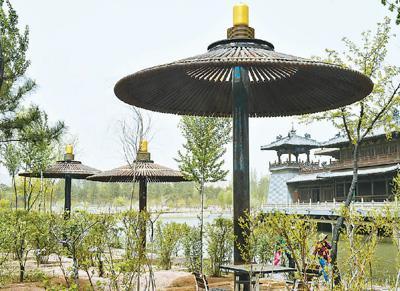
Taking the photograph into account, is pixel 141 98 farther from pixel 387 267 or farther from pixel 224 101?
pixel 387 267

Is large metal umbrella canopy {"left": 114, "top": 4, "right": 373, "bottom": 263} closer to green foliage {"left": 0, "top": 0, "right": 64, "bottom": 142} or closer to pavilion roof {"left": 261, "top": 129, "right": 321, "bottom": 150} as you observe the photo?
green foliage {"left": 0, "top": 0, "right": 64, "bottom": 142}

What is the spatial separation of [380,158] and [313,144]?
28.4ft

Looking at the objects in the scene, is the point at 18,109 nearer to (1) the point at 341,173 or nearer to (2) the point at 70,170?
(2) the point at 70,170

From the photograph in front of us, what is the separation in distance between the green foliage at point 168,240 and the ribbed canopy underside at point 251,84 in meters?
4.96

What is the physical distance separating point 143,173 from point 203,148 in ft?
9.75

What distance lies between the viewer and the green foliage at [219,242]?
378 inches

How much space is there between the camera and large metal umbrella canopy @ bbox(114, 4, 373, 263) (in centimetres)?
418

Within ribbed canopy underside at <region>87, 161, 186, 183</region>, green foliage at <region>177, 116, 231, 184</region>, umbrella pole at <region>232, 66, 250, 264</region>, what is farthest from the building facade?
umbrella pole at <region>232, 66, 250, 264</region>

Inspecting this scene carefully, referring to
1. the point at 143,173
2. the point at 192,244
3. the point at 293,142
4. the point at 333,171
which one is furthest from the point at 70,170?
the point at 293,142

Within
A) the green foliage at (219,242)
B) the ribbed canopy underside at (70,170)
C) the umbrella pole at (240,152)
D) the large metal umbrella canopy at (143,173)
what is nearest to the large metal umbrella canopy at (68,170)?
the ribbed canopy underside at (70,170)

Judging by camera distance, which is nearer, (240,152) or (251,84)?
(240,152)

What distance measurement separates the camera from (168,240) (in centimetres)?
1075

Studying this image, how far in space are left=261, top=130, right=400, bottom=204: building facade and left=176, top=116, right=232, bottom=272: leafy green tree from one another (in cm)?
1044

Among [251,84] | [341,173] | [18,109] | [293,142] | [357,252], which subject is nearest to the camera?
[357,252]
